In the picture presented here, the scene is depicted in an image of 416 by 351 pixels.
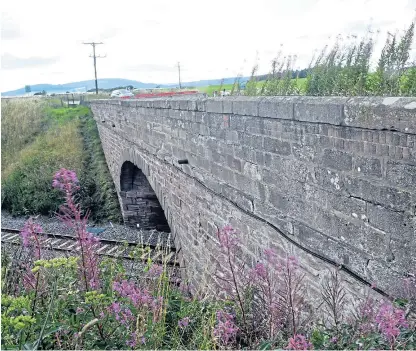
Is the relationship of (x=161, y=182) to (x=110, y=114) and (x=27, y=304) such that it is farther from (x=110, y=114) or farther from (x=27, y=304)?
(x=110, y=114)

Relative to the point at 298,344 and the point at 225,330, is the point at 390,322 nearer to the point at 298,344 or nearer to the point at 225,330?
the point at 298,344

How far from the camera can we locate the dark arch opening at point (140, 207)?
55.0 ft

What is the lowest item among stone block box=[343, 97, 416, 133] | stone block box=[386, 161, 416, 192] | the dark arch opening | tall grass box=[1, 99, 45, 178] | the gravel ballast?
the gravel ballast

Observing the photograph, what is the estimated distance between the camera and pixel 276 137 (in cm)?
486

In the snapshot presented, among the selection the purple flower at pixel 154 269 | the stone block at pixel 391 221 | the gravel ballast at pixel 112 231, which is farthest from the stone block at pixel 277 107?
the gravel ballast at pixel 112 231

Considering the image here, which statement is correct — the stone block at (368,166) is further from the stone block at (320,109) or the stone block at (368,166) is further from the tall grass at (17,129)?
the tall grass at (17,129)

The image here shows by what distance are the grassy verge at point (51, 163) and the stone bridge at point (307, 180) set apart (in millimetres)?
8466

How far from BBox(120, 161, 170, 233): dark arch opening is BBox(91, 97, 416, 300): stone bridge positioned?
28.5ft

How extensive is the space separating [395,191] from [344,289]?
0.94 metres

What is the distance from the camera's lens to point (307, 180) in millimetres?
4461

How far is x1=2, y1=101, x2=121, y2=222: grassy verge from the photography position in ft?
64.7

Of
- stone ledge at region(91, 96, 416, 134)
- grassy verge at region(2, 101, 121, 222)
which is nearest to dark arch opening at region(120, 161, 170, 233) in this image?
grassy verge at region(2, 101, 121, 222)

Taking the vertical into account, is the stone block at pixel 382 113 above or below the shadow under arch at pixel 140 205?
above

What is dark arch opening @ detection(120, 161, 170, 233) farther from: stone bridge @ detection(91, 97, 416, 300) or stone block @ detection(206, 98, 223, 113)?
stone block @ detection(206, 98, 223, 113)
